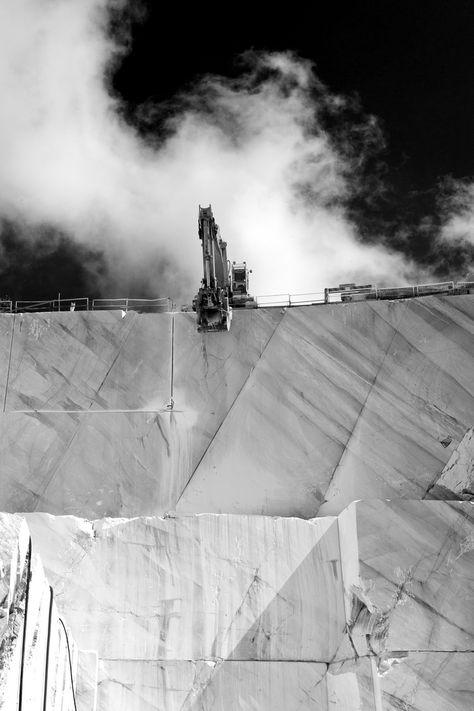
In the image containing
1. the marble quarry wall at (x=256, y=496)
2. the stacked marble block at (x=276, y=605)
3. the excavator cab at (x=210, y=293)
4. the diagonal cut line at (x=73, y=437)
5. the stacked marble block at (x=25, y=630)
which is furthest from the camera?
the excavator cab at (x=210, y=293)

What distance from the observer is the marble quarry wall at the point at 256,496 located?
36.6ft

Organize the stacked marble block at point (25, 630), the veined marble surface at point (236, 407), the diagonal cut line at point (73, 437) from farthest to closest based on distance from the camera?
1. the diagonal cut line at point (73, 437)
2. the veined marble surface at point (236, 407)
3. the stacked marble block at point (25, 630)

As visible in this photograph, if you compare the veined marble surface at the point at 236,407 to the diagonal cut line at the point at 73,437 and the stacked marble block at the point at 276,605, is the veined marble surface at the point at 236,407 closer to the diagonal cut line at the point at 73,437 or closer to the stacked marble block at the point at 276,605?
the diagonal cut line at the point at 73,437

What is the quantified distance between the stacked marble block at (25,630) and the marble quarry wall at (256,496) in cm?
646

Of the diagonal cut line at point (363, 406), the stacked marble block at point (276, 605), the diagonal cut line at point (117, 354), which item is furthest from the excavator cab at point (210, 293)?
the stacked marble block at point (276, 605)

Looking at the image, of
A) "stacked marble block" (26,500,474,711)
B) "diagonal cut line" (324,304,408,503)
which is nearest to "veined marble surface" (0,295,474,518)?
"diagonal cut line" (324,304,408,503)

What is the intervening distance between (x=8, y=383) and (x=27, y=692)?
10.8 meters

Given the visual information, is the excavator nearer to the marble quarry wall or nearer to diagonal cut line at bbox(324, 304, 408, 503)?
the marble quarry wall

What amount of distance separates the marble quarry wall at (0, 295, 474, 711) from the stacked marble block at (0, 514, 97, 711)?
6.46m

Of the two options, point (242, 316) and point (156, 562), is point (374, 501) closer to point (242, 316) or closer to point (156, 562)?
point (156, 562)

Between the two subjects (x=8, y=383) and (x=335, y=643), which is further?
(x=8, y=383)

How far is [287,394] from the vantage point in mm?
14281

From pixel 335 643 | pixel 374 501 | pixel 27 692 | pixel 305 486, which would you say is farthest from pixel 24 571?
pixel 305 486

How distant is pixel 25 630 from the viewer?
14.9ft
